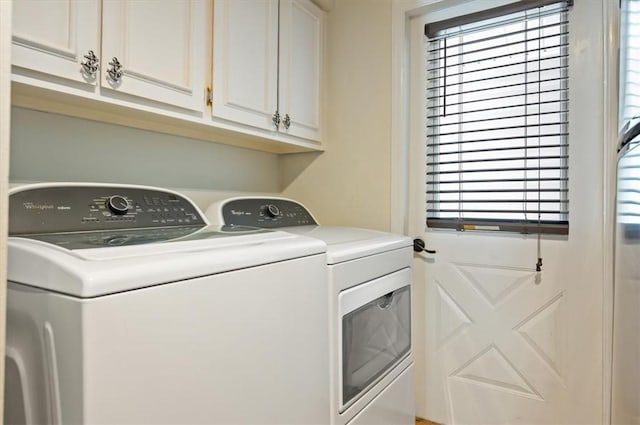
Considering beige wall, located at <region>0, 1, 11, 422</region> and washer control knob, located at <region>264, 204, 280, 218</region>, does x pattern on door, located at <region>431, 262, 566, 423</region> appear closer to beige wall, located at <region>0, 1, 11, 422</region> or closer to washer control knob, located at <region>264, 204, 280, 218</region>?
washer control knob, located at <region>264, 204, 280, 218</region>

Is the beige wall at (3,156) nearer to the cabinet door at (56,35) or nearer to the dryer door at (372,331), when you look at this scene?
the cabinet door at (56,35)

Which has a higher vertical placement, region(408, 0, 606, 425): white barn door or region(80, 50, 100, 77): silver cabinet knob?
region(80, 50, 100, 77): silver cabinet knob

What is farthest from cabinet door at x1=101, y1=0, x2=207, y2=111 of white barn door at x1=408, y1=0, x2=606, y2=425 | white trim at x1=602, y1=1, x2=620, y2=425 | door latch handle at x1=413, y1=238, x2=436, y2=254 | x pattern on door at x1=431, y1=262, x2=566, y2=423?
white trim at x1=602, y1=1, x2=620, y2=425

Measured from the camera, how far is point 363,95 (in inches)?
78.9

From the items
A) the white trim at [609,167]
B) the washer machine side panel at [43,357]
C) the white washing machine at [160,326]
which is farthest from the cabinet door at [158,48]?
the white trim at [609,167]

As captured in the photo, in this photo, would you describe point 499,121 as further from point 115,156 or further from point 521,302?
point 115,156

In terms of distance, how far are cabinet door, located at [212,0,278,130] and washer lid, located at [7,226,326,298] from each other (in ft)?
2.59

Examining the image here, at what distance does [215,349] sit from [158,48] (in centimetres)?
99

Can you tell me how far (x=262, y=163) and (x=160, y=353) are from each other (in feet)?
5.25

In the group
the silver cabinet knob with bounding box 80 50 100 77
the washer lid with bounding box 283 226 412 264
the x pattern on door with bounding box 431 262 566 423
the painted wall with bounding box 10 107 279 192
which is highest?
the silver cabinet knob with bounding box 80 50 100 77

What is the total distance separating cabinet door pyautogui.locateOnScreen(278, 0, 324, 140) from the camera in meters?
1.77

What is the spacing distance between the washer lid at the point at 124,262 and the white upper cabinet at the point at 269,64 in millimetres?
795

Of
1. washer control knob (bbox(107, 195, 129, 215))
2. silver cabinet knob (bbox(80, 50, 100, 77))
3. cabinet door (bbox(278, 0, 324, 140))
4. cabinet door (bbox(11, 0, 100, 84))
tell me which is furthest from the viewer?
cabinet door (bbox(278, 0, 324, 140))

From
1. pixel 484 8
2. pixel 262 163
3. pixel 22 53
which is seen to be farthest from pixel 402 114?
pixel 22 53
